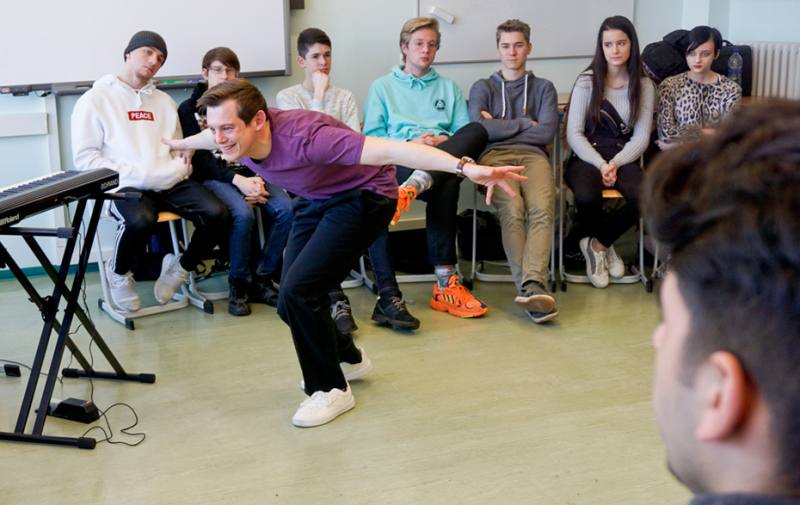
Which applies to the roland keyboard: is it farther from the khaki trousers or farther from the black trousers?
the khaki trousers

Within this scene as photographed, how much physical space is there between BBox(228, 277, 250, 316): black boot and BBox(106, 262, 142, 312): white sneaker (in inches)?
17.3

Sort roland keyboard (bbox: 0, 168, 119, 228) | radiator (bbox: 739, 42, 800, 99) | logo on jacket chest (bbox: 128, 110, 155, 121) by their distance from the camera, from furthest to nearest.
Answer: radiator (bbox: 739, 42, 800, 99) → logo on jacket chest (bbox: 128, 110, 155, 121) → roland keyboard (bbox: 0, 168, 119, 228)

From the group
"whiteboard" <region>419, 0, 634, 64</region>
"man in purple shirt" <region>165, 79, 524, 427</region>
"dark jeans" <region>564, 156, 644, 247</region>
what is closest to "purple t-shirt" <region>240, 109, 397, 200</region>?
"man in purple shirt" <region>165, 79, 524, 427</region>

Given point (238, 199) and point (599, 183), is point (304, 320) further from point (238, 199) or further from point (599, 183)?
point (599, 183)

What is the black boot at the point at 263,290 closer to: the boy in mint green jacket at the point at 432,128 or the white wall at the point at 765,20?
the boy in mint green jacket at the point at 432,128

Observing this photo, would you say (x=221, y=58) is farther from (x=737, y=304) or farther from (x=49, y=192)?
(x=737, y=304)

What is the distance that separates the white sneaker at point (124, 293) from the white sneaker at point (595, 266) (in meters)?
2.33

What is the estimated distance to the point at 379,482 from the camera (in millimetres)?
2129

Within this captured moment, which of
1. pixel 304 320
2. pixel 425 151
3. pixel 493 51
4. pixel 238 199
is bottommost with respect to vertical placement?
pixel 304 320

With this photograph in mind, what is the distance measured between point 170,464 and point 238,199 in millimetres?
1765

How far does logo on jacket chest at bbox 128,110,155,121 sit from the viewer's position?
363 cm

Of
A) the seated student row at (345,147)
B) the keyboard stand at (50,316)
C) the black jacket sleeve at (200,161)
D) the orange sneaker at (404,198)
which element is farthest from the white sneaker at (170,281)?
the orange sneaker at (404,198)

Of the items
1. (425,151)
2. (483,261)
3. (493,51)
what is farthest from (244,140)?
(493,51)

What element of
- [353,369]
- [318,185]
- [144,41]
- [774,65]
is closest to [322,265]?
[318,185]
